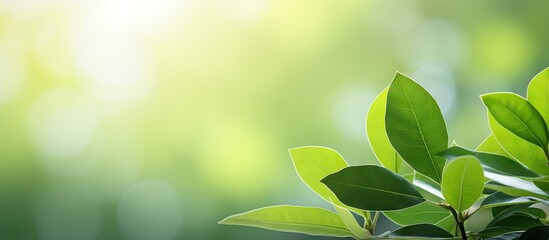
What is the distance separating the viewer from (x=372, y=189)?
301 millimetres

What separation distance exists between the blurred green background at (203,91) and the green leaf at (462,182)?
4.02ft

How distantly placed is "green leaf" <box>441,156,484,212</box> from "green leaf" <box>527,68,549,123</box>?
0.11 metres

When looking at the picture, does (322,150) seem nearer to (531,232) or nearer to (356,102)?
(531,232)

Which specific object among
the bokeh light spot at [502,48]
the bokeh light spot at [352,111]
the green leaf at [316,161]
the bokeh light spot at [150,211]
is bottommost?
the bokeh light spot at [150,211]

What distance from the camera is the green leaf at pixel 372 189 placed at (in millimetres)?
294

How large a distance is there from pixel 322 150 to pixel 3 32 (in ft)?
4.86

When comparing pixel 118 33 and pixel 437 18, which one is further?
pixel 437 18

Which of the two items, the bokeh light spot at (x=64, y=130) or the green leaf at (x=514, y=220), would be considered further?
the bokeh light spot at (x=64, y=130)

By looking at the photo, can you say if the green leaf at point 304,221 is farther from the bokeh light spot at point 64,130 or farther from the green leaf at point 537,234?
the bokeh light spot at point 64,130

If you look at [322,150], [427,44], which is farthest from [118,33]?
[322,150]

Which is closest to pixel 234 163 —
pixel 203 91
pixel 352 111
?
pixel 203 91

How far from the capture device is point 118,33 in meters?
1.59

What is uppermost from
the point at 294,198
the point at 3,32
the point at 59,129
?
the point at 3,32

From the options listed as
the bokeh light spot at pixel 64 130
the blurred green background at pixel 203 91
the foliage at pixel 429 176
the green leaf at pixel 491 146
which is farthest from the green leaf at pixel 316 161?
the bokeh light spot at pixel 64 130
